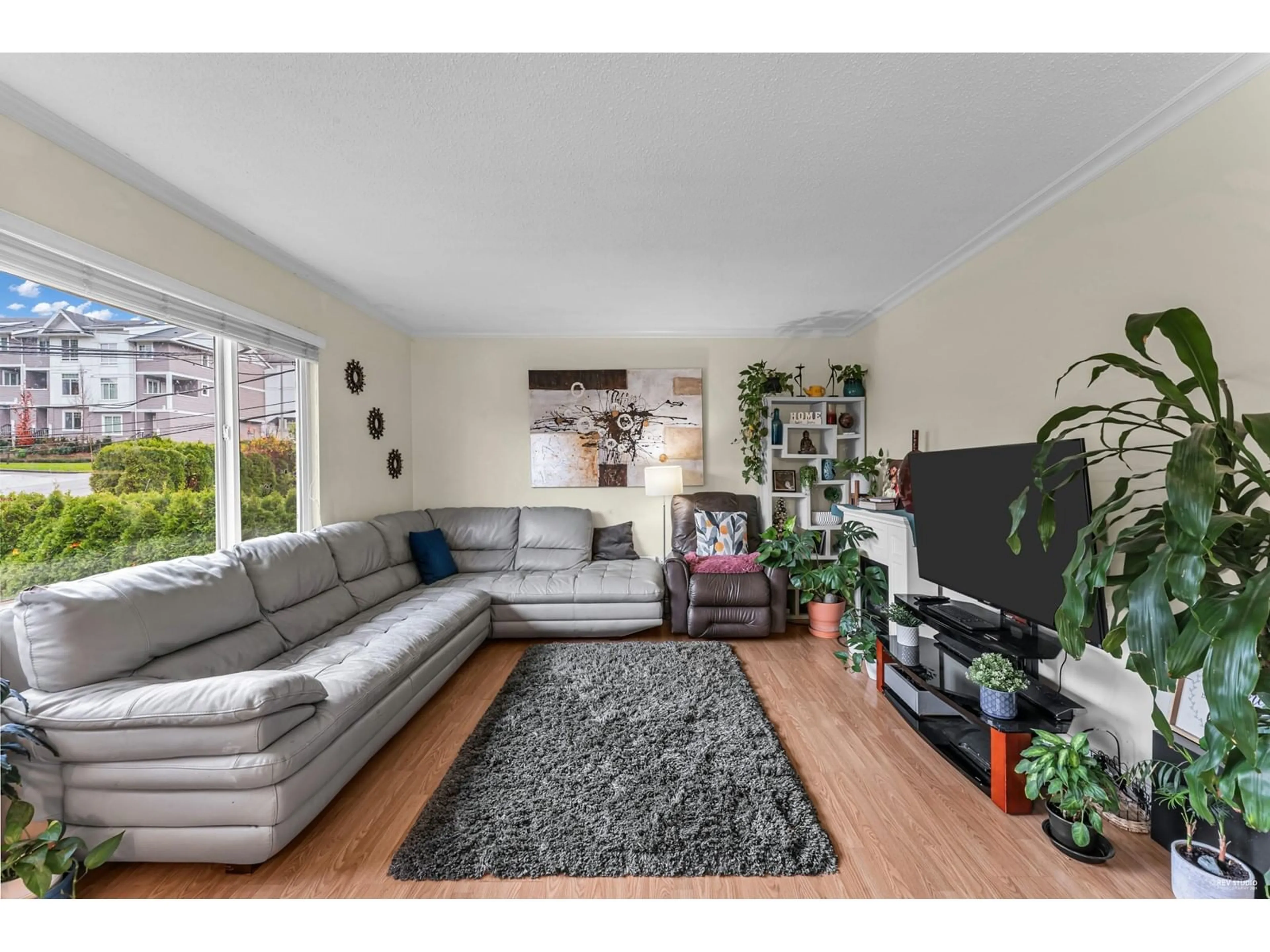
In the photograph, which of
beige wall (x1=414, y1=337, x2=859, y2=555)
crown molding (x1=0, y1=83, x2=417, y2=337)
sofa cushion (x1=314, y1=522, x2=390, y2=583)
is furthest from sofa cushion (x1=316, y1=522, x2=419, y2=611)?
crown molding (x1=0, y1=83, x2=417, y2=337)

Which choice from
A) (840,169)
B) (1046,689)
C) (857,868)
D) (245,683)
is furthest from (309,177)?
(1046,689)

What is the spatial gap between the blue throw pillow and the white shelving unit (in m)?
2.66

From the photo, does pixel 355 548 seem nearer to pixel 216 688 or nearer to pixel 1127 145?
pixel 216 688

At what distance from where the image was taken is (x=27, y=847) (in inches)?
53.8

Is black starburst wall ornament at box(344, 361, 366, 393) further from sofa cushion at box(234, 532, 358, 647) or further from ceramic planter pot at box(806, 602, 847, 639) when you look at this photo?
ceramic planter pot at box(806, 602, 847, 639)

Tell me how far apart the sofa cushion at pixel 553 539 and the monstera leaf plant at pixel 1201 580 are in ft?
11.2

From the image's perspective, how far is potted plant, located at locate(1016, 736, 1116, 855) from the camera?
1.57m

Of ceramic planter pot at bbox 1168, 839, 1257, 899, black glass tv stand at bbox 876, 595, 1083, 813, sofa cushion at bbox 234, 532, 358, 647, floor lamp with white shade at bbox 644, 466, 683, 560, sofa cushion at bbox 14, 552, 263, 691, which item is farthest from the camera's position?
floor lamp with white shade at bbox 644, 466, 683, 560

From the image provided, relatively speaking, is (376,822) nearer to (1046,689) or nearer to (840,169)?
(1046,689)

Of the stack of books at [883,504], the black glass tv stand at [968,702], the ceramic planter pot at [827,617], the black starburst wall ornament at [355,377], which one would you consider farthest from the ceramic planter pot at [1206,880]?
the black starburst wall ornament at [355,377]

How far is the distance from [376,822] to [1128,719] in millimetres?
2720

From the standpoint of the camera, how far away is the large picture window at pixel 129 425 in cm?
186

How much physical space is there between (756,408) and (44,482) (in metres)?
4.10

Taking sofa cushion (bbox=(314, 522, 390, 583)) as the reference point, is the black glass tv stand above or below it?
below
